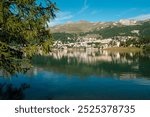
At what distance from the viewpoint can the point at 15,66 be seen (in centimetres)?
3281

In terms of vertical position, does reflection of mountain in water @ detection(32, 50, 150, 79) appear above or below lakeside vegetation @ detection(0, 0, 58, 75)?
below

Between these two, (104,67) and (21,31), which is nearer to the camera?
(21,31)

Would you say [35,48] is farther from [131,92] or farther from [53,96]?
[131,92]

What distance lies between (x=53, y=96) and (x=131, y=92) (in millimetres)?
11641

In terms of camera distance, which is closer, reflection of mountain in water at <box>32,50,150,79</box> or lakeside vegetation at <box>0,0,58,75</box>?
lakeside vegetation at <box>0,0,58,75</box>

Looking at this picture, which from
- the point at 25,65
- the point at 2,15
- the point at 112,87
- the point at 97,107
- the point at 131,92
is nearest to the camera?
the point at 97,107

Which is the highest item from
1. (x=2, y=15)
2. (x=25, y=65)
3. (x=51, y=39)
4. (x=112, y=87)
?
(x=2, y=15)

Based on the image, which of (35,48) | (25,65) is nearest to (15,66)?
(25,65)

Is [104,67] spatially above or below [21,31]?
below

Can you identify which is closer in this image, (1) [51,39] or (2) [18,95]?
(1) [51,39]

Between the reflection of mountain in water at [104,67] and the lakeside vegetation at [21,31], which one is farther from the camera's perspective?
the reflection of mountain in water at [104,67]

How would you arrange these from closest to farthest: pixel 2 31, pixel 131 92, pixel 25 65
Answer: pixel 2 31 → pixel 25 65 → pixel 131 92

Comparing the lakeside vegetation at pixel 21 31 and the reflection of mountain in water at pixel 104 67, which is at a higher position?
the lakeside vegetation at pixel 21 31

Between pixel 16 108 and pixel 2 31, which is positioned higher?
pixel 2 31
